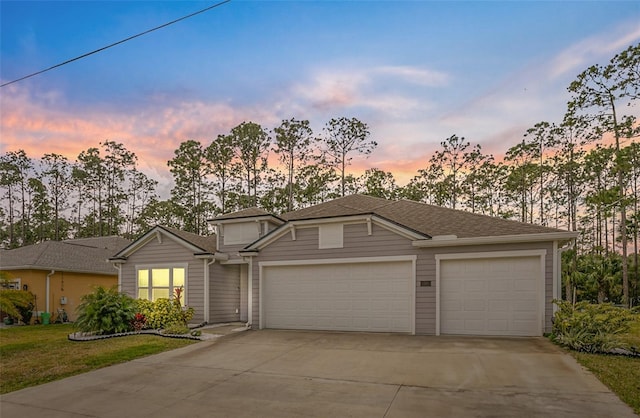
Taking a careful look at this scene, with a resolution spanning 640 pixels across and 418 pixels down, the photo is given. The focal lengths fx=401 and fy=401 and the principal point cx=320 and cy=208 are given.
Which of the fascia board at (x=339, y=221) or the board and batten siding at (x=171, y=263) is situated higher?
the fascia board at (x=339, y=221)

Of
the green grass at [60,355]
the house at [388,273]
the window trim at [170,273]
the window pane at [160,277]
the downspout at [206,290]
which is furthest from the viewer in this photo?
the window pane at [160,277]

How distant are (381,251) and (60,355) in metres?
9.09

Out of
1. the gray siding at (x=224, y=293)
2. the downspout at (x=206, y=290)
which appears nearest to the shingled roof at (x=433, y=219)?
the downspout at (x=206, y=290)

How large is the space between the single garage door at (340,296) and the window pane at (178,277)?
4221 millimetres

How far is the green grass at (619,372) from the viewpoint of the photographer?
18.7 feet

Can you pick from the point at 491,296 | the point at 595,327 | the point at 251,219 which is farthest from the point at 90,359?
the point at 595,327

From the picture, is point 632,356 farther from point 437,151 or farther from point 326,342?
point 437,151

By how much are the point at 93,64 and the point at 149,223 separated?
3381 cm

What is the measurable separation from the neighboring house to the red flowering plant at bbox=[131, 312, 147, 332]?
5286mm

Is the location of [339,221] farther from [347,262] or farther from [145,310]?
[145,310]

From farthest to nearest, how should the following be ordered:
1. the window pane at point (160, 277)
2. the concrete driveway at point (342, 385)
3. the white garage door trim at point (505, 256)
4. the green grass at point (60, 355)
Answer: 1. the window pane at point (160, 277)
2. the white garage door trim at point (505, 256)
3. the green grass at point (60, 355)
4. the concrete driveway at point (342, 385)

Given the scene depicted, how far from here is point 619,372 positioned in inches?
272

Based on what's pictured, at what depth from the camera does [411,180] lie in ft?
120

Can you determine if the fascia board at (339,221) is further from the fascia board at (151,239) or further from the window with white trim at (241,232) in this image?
the fascia board at (151,239)
